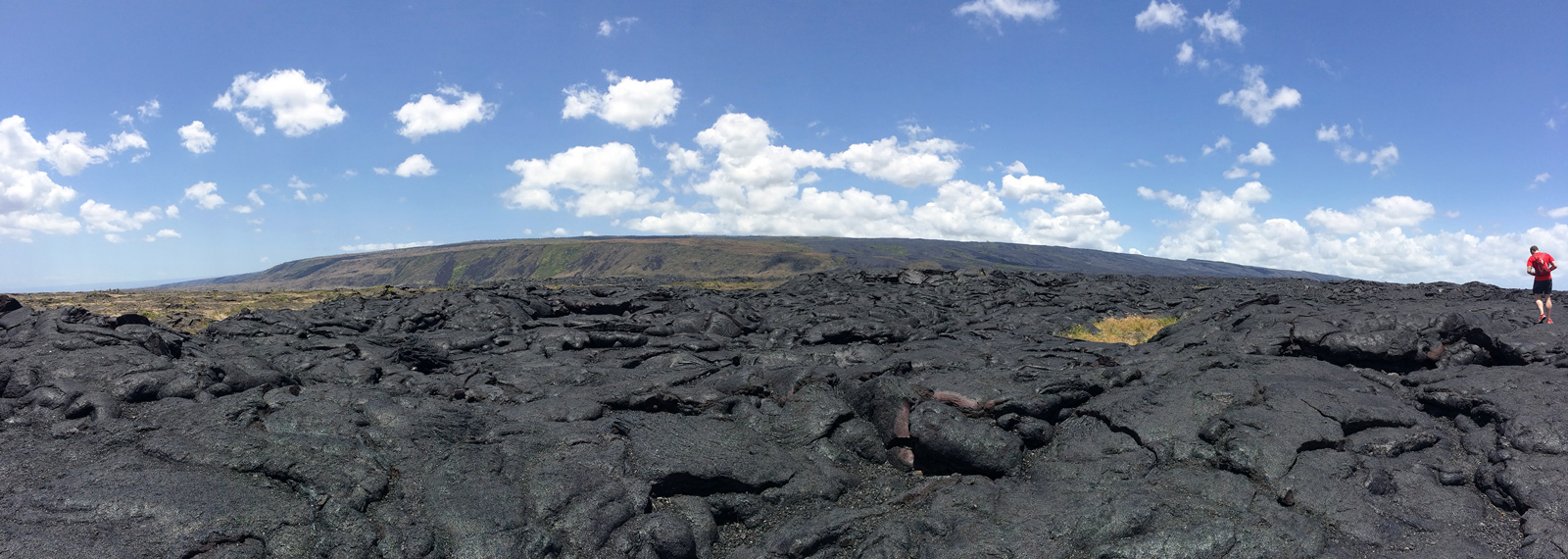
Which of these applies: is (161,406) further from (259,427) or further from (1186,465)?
(1186,465)

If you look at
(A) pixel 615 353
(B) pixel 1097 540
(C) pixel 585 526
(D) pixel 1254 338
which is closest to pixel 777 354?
(A) pixel 615 353

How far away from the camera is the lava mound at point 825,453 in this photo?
11.0 metres

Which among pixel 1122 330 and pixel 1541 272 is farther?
pixel 1122 330

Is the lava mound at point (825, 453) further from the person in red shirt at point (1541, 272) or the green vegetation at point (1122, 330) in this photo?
the green vegetation at point (1122, 330)

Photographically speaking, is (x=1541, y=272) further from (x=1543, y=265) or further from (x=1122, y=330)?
(x=1122, y=330)

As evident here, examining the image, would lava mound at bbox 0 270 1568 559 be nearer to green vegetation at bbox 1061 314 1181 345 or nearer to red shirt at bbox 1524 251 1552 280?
red shirt at bbox 1524 251 1552 280

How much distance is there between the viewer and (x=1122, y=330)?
39094 millimetres

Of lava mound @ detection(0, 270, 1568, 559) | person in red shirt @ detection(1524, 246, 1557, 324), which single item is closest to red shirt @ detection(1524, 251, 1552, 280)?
person in red shirt @ detection(1524, 246, 1557, 324)

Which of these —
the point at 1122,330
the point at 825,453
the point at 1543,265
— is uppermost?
the point at 1543,265

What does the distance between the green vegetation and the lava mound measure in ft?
48.6

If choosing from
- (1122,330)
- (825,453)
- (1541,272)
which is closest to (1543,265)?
(1541,272)

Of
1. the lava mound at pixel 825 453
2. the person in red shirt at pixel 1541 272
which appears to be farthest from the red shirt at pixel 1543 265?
the lava mound at pixel 825 453

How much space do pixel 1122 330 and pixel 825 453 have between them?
30620 mm

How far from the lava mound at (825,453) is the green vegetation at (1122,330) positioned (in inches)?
584
